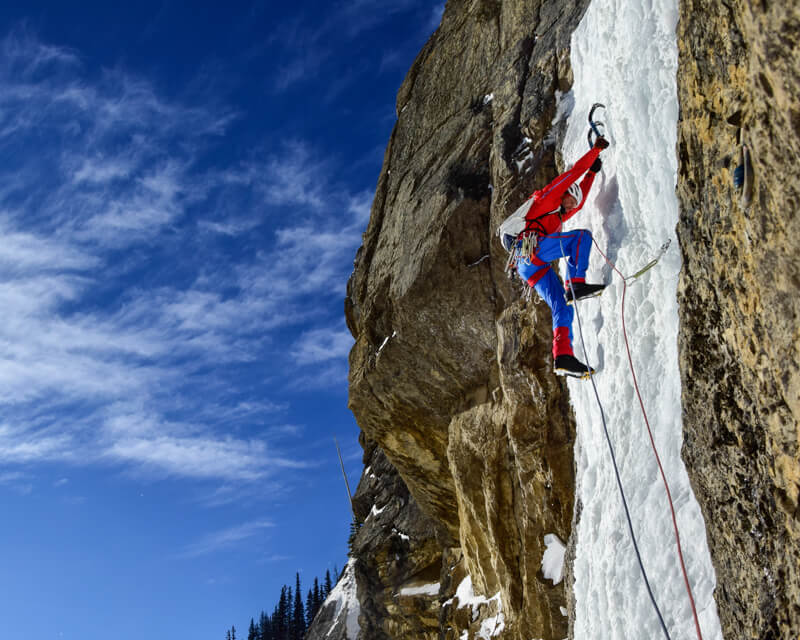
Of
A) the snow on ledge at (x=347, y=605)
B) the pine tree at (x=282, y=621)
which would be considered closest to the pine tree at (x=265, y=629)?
the pine tree at (x=282, y=621)

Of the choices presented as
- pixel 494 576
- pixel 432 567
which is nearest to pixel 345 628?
pixel 432 567

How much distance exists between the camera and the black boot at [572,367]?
582 cm

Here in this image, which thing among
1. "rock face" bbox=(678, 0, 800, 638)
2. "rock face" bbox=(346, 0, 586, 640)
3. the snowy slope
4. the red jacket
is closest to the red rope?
the snowy slope

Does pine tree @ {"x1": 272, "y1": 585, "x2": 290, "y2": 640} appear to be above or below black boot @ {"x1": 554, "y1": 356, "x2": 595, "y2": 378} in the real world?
above

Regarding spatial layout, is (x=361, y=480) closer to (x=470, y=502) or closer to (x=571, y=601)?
(x=470, y=502)

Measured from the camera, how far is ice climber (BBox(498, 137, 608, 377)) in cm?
600

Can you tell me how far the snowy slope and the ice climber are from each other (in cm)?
17

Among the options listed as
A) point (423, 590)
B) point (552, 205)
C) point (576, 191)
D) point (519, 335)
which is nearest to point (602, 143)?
point (576, 191)

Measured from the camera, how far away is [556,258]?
650 cm

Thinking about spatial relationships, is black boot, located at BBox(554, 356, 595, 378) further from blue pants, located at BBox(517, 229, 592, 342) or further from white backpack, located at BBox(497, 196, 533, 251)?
white backpack, located at BBox(497, 196, 533, 251)

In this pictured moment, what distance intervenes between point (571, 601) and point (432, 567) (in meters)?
10.8

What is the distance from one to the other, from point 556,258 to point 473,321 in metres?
3.15

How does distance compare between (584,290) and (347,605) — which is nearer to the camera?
(584,290)

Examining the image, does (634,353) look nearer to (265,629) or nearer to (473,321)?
(473,321)
